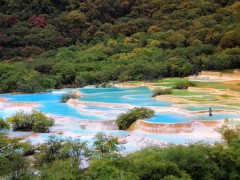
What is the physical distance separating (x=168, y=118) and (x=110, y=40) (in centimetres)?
3660

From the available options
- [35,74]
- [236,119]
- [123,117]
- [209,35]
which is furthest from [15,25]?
[236,119]

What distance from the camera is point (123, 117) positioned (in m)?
24.1

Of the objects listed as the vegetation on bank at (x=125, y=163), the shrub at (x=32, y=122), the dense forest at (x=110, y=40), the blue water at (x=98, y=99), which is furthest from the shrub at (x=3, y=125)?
the dense forest at (x=110, y=40)

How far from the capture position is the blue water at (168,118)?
76.7ft

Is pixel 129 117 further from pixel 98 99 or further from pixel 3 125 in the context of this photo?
pixel 98 99

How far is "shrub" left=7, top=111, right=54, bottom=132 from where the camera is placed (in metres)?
23.6

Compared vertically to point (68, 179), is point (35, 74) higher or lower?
higher

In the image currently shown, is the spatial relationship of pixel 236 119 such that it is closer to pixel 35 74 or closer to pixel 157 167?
pixel 157 167

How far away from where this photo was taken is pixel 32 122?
24156 mm

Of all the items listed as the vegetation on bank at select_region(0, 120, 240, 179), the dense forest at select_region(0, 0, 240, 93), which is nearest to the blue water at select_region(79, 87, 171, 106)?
the dense forest at select_region(0, 0, 240, 93)

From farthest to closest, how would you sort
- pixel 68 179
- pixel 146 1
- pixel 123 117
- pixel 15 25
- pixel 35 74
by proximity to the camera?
pixel 146 1 < pixel 15 25 < pixel 35 74 < pixel 123 117 < pixel 68 179

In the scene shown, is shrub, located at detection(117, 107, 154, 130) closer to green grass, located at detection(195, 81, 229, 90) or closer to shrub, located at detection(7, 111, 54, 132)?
shrub, located at detection(7, 111, 54, 132)

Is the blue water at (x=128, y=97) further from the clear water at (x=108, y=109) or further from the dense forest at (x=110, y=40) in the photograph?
the dense forest at (x=110, y=40)

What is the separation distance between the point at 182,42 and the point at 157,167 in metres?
42.4
